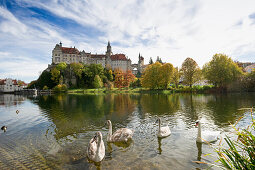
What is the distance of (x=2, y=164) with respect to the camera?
6.80 m

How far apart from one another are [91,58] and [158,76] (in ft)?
258

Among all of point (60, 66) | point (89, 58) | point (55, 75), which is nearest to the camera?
point (55, 75)

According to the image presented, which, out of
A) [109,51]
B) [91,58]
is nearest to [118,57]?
[109,51]

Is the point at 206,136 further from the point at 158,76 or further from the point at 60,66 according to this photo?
the point at 60,66

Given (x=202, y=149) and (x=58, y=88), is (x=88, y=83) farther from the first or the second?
(x=202, y=149)

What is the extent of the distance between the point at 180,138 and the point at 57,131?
9.24 meters

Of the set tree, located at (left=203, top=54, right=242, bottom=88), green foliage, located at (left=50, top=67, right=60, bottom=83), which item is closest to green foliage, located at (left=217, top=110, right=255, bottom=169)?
tree, located at (left=203, top=54, right=242, bottom=88)

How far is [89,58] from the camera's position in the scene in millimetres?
123312

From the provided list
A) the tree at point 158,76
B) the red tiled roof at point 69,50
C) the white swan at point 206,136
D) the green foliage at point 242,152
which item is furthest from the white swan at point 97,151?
the red tiled roof at point 69,50

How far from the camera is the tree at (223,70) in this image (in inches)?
1987

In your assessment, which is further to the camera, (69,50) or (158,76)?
(69,50)

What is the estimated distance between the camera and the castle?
354 ft

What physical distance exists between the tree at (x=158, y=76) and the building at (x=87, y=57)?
182 feet

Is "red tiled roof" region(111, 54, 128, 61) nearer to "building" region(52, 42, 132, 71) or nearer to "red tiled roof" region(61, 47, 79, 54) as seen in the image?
"building" region(52, 42, 132, 71)
